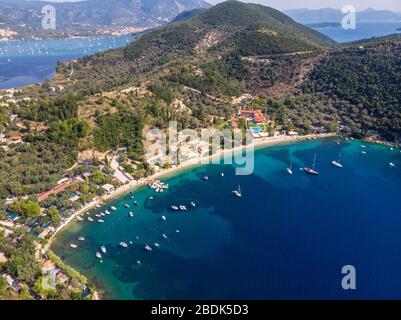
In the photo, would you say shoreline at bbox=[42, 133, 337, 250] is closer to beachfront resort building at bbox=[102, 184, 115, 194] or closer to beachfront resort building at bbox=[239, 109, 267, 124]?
beachfront resort building at bbox=[102, 184, 115, 194]

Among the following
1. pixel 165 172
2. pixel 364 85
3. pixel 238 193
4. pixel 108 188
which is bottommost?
pixel 238 193

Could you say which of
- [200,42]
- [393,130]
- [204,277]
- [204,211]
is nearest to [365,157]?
[393,130]

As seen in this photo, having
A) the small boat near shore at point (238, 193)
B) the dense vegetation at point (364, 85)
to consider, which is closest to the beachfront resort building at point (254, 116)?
the dense vegetation at point (364, 85)

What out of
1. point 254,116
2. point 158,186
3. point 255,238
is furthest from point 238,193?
point 254,116

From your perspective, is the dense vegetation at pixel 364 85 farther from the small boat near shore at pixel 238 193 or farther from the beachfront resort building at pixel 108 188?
the beachfront resort building at pixel 108 188

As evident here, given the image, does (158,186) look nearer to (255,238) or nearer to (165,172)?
(165,172)

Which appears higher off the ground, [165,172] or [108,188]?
[165,172]

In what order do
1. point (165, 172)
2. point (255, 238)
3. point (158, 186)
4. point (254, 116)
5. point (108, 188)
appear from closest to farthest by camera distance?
point (255, 238), point (108, 188), point (158, 186), point (165, 172), point (254, 116)

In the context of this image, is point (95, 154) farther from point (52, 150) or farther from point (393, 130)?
point (393, 130)
